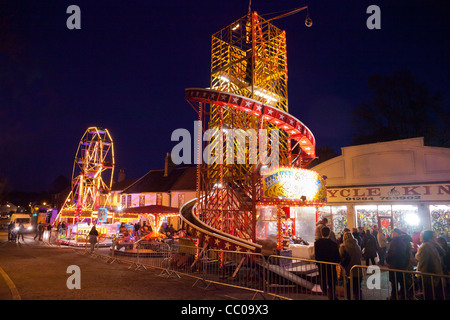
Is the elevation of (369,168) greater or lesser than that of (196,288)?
greater

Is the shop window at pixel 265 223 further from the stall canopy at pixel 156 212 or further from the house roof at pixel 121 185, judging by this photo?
the house roof at pixel 121 185

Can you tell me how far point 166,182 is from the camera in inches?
1422

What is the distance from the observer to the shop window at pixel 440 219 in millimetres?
15812

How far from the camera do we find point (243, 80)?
54.2 feet

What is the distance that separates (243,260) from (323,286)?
3.12 m

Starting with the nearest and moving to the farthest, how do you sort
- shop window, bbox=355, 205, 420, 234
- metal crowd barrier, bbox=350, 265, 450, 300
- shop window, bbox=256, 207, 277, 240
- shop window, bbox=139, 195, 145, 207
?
metal crowd barrier, bbox=350, 265, 450, 300, shop window, bbox=256, 207, 277, 240, shop window, bbox=355, 205, 420, 234, shop window, bbox=139, 195, 145, 207

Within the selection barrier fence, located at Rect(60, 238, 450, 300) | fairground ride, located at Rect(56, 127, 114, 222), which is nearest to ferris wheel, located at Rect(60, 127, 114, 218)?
fairground ride, located at Rect(56, 127, 114, 222)

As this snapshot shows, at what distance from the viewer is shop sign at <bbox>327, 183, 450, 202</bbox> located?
1595cm

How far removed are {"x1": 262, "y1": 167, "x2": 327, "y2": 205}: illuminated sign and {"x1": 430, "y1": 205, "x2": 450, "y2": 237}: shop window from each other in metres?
8.21

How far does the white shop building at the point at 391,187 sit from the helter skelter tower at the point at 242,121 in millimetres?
4570

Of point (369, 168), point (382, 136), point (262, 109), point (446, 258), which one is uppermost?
point (382, 136)

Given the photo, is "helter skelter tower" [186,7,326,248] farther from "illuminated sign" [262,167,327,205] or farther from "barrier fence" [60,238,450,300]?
"barrier fence" [60,238,450,300]
